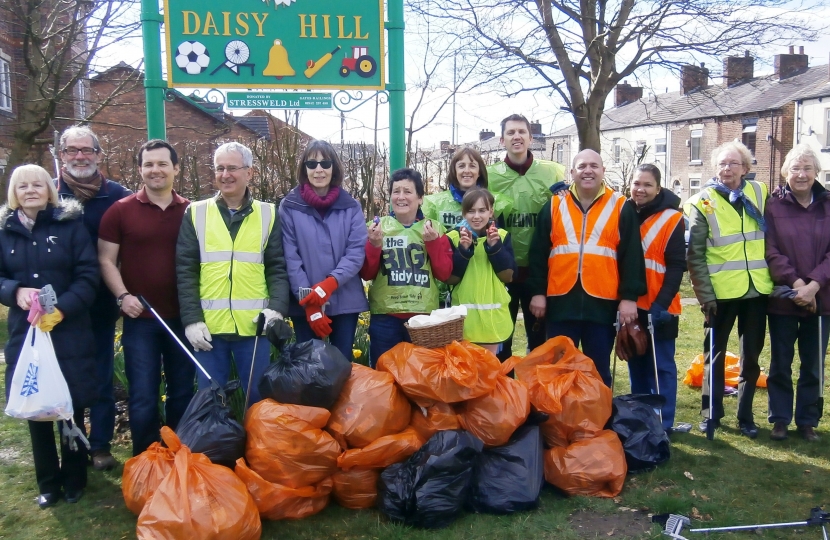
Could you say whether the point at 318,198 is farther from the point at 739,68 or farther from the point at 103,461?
the point at 739,68

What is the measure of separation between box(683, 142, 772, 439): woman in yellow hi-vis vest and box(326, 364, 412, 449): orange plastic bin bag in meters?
2.32

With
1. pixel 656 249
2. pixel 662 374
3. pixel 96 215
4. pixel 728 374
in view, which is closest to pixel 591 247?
pixel 656 249

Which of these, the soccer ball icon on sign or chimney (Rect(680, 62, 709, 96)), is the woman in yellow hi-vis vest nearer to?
the soccer ball icon on sign

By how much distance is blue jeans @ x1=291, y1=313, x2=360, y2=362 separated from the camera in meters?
3.94

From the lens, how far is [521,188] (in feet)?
15.1

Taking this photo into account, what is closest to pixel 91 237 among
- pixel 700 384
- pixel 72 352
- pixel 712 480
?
pixel 72 352

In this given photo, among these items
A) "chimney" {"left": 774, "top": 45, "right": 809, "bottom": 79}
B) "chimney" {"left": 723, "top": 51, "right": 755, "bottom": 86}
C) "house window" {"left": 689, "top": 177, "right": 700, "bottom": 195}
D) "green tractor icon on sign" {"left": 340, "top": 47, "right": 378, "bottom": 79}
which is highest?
"chimney" {"left": 774, "top": 45, "right": 809, "bottom": 79}

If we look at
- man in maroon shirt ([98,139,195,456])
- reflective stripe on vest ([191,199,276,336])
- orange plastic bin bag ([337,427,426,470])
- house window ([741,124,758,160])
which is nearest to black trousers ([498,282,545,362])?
orange plastic bin bag ([337,427,426,470])

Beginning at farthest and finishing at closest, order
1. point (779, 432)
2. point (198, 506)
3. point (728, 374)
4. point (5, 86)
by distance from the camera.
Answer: point (5, 86) → point (728, 374) → point (779, 432) → point (198, 506)

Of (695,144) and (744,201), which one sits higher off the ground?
(695,144)

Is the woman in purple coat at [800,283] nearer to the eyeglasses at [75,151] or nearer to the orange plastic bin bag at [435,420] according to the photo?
the orange plastic bin bag at [435,420]

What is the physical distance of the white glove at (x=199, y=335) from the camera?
3557 mm

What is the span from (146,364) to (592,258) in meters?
2.70

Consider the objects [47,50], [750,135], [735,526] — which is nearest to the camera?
[735,526]
